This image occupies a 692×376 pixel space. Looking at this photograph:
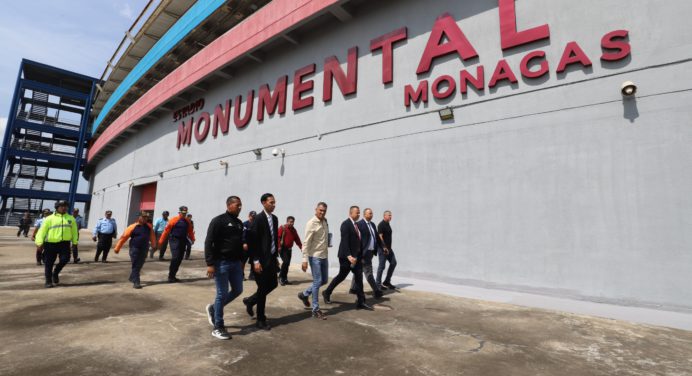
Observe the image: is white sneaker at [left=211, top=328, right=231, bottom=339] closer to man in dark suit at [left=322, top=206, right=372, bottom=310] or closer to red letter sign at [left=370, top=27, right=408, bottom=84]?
man in dark suit at [left=322, top=206, right=372, bottom=310]

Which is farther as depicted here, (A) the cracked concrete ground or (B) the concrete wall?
(B) the concrete wall

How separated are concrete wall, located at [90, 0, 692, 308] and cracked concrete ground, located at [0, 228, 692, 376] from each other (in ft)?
6.05

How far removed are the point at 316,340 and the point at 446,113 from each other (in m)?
7.21

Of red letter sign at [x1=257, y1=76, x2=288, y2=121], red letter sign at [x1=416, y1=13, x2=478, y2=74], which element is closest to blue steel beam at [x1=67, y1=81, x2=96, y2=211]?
red letter sign at [x1=257, y1=76, x2=288, y2=121]

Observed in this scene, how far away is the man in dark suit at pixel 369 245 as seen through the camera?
21.7ft

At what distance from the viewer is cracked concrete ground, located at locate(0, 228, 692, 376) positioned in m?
3.48

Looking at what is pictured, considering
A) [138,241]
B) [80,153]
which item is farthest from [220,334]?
[80,153]

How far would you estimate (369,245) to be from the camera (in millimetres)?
7086

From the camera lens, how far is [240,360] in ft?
11.7

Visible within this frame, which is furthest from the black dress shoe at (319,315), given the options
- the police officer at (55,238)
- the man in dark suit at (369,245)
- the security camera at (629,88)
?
the security camera at (629,88)

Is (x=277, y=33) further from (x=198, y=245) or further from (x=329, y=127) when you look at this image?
(x=198, y=245)

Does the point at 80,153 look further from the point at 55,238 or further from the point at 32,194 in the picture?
the point at 55,238

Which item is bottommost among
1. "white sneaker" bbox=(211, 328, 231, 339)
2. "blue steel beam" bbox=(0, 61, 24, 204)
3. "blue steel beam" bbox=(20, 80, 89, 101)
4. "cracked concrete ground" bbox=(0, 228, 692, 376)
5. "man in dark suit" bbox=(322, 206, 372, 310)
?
"cracked concrete ground" bbox=(0, 228, 692, 376)

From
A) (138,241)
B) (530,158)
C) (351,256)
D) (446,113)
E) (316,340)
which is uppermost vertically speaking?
(446,113)
